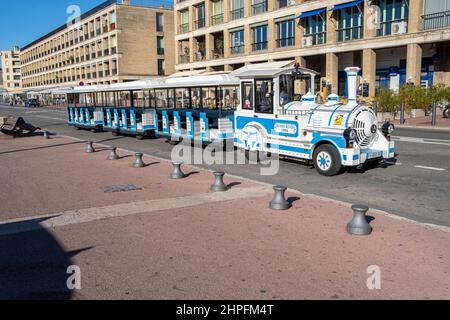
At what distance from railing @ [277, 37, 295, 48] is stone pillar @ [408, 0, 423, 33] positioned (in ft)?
36.4

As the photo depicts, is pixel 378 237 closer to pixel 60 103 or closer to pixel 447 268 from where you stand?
pixel 447 268

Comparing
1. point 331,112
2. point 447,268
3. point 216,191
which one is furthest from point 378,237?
point 331,112

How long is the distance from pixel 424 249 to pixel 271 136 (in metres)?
6.68

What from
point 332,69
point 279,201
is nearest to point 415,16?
point 332,69

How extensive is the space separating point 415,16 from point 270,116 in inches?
883

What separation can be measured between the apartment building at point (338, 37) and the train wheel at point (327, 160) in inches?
595

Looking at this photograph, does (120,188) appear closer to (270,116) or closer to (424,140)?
(270,116)

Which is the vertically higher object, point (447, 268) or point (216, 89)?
point (216, 89)

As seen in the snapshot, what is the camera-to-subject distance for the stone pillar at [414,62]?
29.1 meters

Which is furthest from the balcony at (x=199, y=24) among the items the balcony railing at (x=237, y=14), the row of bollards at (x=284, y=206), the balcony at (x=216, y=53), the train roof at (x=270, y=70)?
the row of bollards at (x=284, y=206)

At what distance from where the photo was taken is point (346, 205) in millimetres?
7133

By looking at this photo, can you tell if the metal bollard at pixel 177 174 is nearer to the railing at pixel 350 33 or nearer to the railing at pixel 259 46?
the railing at pixel 350 33

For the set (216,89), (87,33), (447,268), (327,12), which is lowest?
(447,268)

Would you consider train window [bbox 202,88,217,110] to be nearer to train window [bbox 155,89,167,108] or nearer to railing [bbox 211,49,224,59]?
train window [bbox 155,89,167,108]
